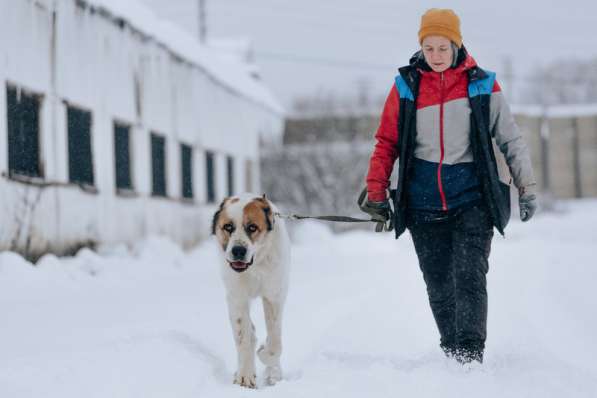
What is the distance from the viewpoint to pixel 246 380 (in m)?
5.30

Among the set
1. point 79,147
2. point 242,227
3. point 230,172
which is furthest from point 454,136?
point 230,172

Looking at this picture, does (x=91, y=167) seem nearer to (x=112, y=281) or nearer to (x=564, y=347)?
(x=112, y=281)

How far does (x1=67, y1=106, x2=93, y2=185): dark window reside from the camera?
14.0 metres

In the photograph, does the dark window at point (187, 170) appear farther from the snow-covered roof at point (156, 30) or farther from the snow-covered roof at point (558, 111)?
the snow-covered roof at point (558, 111)

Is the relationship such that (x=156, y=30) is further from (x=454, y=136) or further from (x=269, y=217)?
(x=454, y=136)

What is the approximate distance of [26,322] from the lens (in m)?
7.86

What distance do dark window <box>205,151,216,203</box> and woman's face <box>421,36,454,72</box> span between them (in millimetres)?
18343

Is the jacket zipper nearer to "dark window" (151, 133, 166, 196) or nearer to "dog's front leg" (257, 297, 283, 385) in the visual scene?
"dog's front leg" (257, 297, 283, 385)

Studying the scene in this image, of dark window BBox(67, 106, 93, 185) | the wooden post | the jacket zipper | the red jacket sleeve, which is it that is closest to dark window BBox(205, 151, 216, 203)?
dark window BBox(67, 106, 93, 185)

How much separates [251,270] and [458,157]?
147 cm

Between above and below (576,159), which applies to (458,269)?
below

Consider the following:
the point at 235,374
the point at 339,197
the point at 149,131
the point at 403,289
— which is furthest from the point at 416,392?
the point at 339,197

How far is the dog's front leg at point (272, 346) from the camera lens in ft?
18.2

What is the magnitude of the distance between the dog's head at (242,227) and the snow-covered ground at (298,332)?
0.74 m
